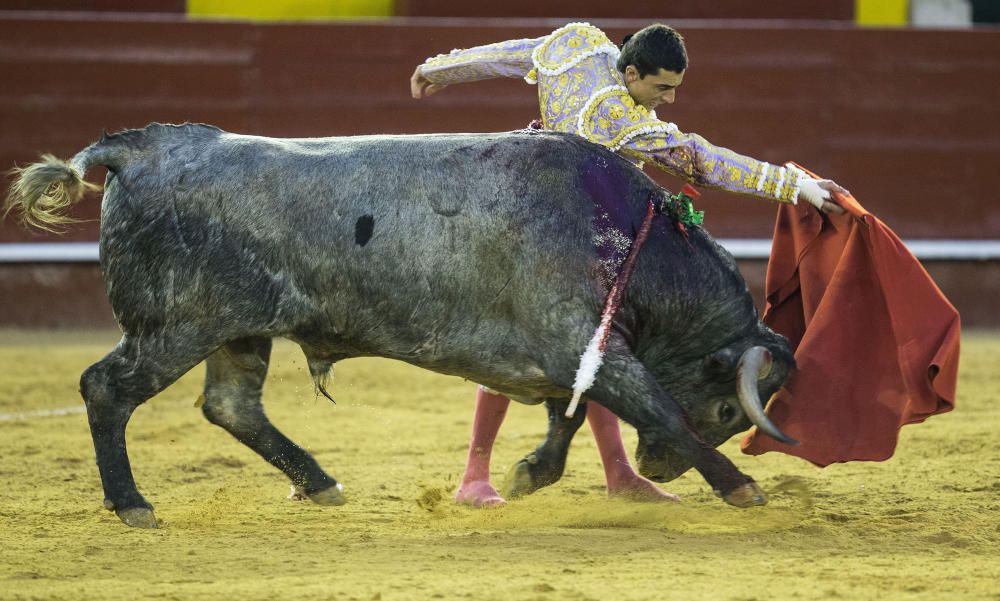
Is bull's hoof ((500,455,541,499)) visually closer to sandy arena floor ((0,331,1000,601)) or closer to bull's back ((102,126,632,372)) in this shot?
sandy arena floor ((0,331,1000,601))

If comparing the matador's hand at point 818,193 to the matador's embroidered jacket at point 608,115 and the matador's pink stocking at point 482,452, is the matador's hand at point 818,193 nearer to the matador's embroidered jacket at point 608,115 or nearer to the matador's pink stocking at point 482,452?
the matador's embroidered jacket at point 608,115

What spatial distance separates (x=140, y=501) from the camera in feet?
10.9

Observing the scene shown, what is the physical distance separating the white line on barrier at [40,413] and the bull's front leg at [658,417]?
263cm

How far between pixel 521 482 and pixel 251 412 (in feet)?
2.39

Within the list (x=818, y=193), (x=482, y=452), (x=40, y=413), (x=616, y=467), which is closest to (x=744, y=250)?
(x=40, y=413)

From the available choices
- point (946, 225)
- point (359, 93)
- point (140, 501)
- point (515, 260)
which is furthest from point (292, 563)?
point (946, 225)

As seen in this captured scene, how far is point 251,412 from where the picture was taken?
3.58 meters

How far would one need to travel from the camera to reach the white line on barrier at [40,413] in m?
5.05

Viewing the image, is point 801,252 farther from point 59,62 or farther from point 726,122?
point 59,62

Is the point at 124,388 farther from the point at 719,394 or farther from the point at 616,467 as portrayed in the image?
the point at 719,394

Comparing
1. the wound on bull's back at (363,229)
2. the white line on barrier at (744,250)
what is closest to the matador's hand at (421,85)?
the wound on bull's back at (363,229)

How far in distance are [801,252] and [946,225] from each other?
14.8ft

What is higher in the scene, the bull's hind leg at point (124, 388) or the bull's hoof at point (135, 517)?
the bull's hind leg at point (124, 388)

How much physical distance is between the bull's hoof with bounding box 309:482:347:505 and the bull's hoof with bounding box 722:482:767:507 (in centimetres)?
100
